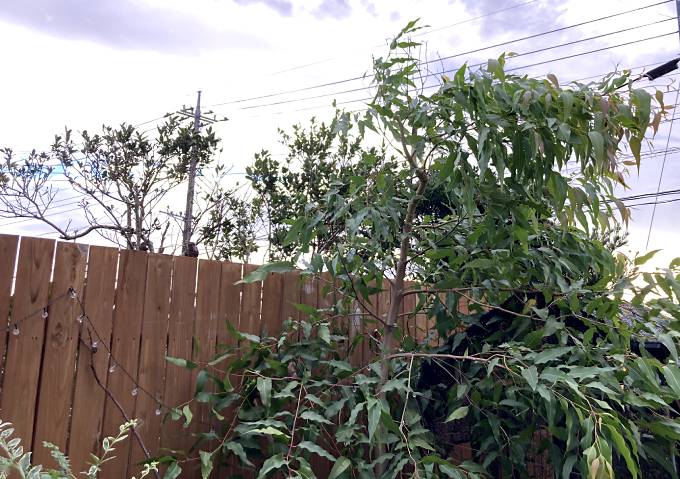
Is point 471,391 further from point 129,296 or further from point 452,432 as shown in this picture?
point 129,296

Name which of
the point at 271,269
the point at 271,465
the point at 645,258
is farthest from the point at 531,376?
the point at 271,269

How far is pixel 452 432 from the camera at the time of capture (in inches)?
117

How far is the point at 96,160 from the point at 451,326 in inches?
163

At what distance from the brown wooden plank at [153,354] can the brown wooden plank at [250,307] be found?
386 millimetres

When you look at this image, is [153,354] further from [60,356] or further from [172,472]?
[172,472]

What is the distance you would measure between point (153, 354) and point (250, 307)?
0.52 m

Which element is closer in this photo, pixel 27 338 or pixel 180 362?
pixel 27 338

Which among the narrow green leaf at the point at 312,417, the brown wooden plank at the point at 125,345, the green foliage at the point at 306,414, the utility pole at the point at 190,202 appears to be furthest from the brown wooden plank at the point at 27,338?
the utility pole at the point at 190,202

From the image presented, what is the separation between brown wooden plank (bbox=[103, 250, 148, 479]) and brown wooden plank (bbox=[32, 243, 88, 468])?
0.15 metres

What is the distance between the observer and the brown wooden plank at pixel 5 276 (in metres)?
2.13

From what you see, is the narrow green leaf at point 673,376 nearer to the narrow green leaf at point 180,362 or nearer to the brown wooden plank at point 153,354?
the narrow green leaf at point 180,362

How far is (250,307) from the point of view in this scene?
285 cm

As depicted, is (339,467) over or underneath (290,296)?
underneath

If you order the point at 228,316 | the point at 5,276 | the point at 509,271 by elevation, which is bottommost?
the point at 228,316
